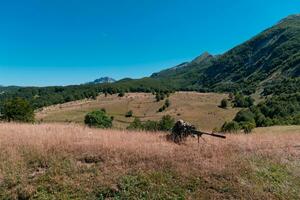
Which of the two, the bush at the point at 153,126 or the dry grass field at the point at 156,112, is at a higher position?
the bush at the point at 153,126

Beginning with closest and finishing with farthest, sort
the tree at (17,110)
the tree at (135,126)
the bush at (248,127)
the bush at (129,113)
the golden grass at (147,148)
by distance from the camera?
the golden grass at (147,148) < the tree at (135,126) < the bush at (248,127) < the tree at (17,110) < the bush at (129,113)

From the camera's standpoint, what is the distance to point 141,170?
31.7 ft

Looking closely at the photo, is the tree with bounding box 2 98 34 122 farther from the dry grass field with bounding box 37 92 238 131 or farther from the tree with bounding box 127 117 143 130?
the dry grass field with bounding box 37 92 238 131

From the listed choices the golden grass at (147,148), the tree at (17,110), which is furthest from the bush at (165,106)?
the golden grass at (147,148)

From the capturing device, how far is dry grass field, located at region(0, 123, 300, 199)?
29.1ft

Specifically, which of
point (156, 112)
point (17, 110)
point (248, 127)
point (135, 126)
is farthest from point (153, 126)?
point (156, 112)

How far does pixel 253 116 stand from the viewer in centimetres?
11594

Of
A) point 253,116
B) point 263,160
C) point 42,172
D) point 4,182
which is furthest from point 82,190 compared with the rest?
point 253,116

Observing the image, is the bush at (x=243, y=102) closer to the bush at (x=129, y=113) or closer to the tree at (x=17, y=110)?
the bush at (x=129, y=113)

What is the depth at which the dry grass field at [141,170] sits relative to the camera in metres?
8.88

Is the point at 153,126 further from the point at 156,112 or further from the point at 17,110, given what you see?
the point at 156,112

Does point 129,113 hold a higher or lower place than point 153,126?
lower

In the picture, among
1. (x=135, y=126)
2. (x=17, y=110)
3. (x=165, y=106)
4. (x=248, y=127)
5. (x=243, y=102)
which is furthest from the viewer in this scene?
(x=165, y=106)

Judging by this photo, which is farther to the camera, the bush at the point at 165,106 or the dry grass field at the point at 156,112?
the bush at the point at 165,106
